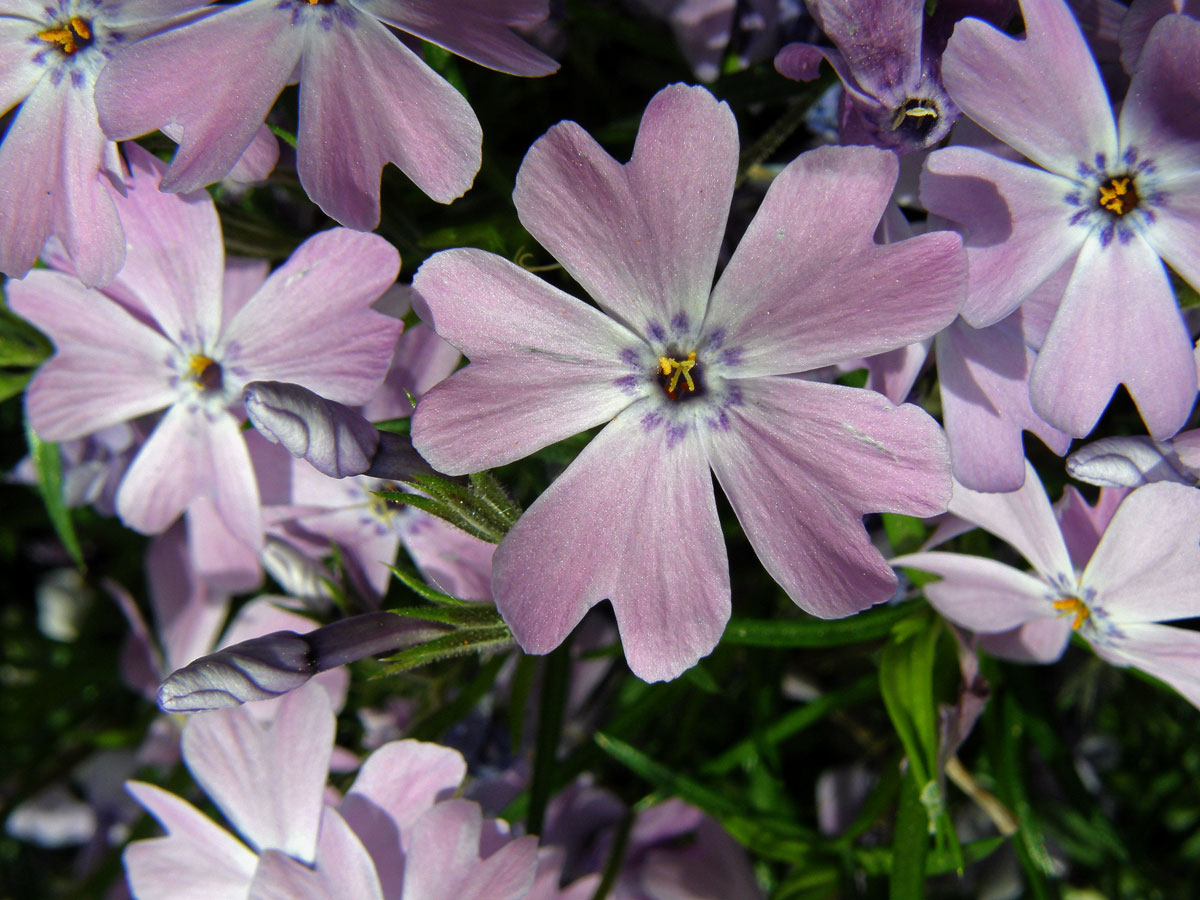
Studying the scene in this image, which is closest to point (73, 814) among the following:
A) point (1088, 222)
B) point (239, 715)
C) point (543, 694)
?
point (239, 715)

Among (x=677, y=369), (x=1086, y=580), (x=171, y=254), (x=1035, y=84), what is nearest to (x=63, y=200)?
(x=171, y=254)

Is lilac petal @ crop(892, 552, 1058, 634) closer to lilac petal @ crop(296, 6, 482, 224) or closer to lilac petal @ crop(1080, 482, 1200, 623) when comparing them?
lilac petal @ crop(1080, 482, 1200, 623)

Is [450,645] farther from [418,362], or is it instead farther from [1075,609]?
[1075,609]

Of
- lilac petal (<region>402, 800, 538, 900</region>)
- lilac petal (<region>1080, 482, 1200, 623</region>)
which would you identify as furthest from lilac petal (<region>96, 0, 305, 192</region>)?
lilac petal (<region>1080, 482, 1200, 623</region>)

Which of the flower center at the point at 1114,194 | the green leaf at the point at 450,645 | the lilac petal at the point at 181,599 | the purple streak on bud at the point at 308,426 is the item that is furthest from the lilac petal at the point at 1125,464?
the lilac petal at the point at 181,599

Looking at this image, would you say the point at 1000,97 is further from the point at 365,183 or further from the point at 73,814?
the point at 73,814
